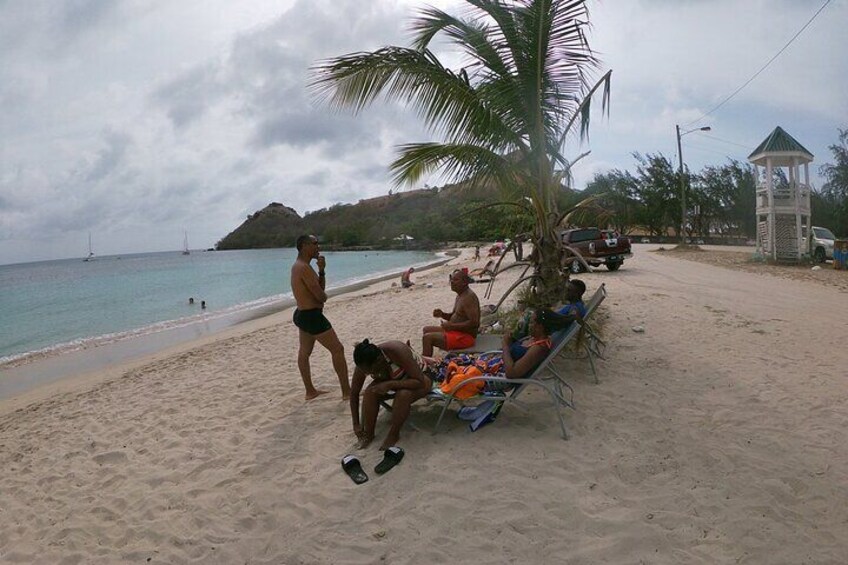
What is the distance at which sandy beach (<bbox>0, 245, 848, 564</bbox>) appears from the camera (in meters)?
2.72

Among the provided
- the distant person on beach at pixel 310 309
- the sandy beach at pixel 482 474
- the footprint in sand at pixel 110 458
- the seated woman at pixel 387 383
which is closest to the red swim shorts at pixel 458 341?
the sandy beach at pixel 482 474

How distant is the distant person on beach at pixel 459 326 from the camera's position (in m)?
5.43

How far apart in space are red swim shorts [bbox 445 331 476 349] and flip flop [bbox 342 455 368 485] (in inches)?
80.2

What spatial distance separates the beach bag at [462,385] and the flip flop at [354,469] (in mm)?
897

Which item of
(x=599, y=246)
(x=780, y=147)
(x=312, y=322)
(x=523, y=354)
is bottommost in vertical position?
(x=523, y=354)

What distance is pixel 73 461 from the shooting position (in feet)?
Result: 14.4

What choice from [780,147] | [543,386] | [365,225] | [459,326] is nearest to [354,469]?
[543,386]

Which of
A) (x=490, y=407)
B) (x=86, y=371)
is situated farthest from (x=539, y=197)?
(x=86, y=371)

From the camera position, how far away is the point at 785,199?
17.4 meters

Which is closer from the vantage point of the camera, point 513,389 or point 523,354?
point 513,389

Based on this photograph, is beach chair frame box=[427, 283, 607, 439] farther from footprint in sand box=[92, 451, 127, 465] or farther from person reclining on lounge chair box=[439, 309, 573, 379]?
footprint in sand box=[92, 451, 127, 465]

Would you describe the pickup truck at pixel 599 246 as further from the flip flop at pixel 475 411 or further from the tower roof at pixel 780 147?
the flip flop at pixel 475 411

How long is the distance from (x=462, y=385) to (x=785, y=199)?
61.9 feet

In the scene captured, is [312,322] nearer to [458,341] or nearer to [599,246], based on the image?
[458,341]
